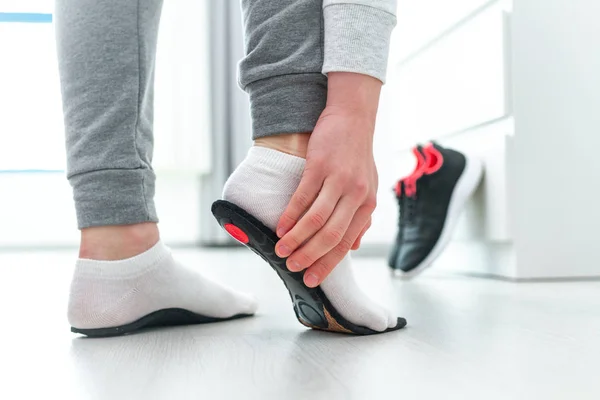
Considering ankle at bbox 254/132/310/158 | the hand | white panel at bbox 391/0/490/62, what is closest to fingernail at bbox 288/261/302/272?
the hand

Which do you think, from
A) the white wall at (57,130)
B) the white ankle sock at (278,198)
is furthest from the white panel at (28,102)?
the white ankle sock at (278,198)

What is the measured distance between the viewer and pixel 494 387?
1.73 ft

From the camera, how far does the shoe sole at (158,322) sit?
0.83 m

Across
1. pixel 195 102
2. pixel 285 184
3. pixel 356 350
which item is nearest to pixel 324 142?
pixel 285 184

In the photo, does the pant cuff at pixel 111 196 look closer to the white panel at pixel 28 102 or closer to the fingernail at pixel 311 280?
the fingernail at pixel 311 280

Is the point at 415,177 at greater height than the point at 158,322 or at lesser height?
greater

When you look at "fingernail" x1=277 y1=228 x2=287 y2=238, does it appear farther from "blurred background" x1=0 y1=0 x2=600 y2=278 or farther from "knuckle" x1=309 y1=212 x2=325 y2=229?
"blurred background" x1=0 y1=0 x2=600 y2=278

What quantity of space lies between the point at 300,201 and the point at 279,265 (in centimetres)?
8

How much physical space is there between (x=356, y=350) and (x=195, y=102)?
10.0 feet

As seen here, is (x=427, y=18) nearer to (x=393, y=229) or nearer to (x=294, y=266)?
(x=393, y=229)

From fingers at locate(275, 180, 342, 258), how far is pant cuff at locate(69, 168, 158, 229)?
0.22 metres

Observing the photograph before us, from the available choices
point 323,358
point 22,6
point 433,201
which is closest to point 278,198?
point 323,358

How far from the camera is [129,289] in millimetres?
831

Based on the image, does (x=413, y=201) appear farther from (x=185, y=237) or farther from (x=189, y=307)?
(x=185, y=237)
